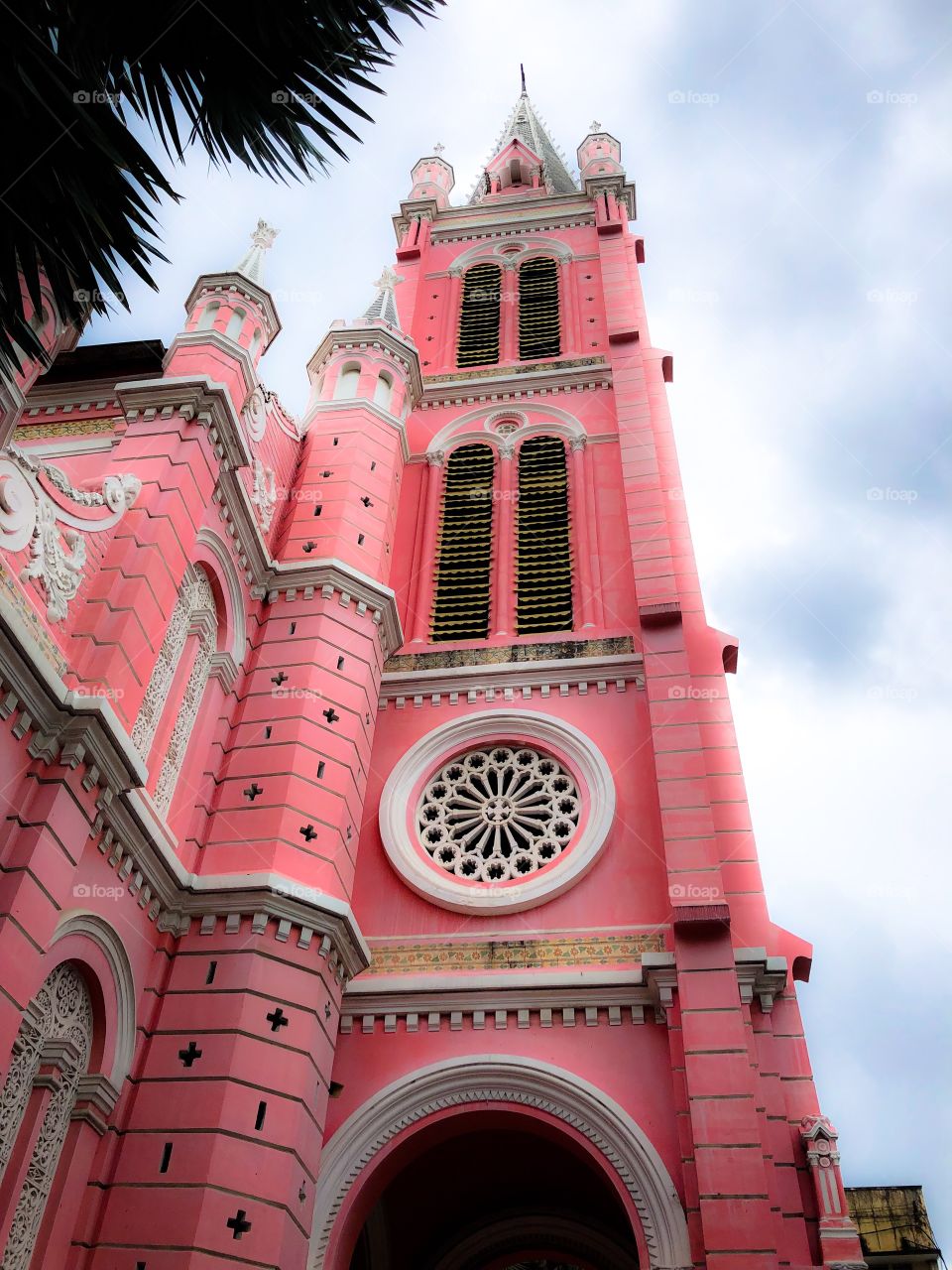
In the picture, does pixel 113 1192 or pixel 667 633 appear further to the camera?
pixel 667 633

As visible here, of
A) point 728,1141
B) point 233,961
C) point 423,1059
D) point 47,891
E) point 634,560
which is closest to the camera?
point 47,891

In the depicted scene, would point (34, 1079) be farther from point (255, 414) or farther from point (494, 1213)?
point (255, 414)

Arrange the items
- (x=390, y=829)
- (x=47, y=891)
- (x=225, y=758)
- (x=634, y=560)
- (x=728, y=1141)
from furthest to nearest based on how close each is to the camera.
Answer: (x=634, y=560), (x=390, y=829), (x=225, y=758), (x=728, y=1141), (x=47, y=891)

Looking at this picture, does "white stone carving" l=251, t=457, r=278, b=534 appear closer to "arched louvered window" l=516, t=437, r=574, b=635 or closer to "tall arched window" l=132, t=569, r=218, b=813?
"tall arched window" l=132, t=569, r=218, b=813

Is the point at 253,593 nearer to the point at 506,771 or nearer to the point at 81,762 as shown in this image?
the point at 506,771

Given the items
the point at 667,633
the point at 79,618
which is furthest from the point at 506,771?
the point at 79,618

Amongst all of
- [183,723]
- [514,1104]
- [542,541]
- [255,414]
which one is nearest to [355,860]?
[183,723]

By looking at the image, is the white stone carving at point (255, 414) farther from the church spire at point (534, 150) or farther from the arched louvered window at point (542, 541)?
the church spire at point (534, 150)

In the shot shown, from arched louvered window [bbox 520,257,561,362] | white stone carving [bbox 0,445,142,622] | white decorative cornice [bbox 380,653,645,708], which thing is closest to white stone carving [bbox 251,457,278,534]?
white decorative cornice [bbox 380,653,645,708]

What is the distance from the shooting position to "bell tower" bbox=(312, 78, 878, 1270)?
1015cm

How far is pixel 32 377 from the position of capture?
9703 mm

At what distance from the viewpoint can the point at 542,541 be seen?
17.4m

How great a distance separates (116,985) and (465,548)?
9.42 m

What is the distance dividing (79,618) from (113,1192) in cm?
467
